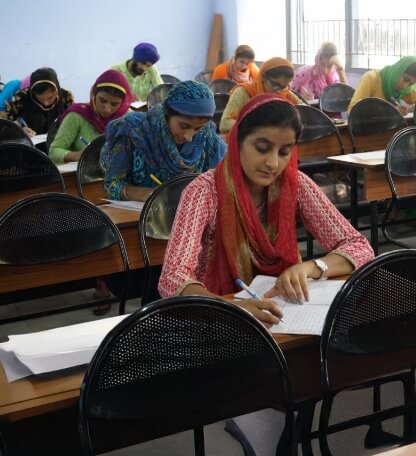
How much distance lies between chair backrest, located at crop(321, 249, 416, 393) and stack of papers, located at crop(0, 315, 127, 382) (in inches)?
17.9

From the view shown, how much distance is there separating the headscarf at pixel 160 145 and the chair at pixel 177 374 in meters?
1.54

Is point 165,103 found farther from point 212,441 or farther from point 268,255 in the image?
point 212,441

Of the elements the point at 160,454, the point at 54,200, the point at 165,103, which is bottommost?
the point at 160,454

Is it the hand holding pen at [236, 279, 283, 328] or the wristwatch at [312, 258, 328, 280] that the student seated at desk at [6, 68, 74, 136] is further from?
the hand holding pen at [236, 279, 283, 328]

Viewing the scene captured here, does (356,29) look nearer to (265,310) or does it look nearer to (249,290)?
(249,290)

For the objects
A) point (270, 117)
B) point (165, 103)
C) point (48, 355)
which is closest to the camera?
point (48, 355)

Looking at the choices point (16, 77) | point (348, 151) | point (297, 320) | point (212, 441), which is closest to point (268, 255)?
point (297, 320)

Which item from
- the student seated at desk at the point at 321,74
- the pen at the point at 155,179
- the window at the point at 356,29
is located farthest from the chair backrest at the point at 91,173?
the window at the point at 356,29

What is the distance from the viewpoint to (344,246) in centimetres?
194

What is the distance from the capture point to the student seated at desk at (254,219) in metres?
1.82

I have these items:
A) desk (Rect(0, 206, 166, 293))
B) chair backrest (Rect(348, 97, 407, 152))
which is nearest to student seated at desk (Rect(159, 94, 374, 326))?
desk (Rect(0, 206, 166, 293))

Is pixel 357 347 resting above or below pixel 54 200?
below

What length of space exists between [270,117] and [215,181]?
219mm

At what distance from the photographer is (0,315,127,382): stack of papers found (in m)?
1.39
